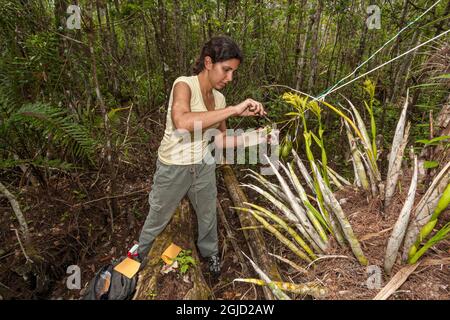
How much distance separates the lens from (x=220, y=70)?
1848 millimetres

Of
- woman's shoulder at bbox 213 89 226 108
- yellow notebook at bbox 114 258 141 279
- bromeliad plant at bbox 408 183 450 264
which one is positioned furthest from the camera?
woman's shoulder at bbox 213 89 226 108

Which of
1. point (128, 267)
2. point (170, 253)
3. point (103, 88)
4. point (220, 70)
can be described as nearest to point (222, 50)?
point (220, 70)

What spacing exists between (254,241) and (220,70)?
1396 millimetres

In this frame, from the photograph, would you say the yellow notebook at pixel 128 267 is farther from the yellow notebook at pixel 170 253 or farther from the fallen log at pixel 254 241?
the fallen log at pixel 254 241

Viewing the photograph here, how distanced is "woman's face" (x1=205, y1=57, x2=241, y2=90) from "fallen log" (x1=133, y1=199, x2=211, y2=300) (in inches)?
47.5

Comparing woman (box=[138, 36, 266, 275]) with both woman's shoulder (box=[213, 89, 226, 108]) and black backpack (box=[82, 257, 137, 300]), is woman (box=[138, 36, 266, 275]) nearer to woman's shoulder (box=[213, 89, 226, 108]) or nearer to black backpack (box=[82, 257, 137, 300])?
woman's shoulder (box=[213, 89, 226, 108])

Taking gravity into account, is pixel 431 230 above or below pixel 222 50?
below

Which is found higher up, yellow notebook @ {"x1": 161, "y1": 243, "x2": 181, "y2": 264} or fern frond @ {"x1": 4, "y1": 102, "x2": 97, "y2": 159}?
fern frond @ {"x1": 4, "y1": 102, "x2": 97, "y2": 159}

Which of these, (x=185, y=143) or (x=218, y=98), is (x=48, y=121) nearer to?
(x=185, y=143)

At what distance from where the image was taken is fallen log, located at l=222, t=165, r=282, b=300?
1894mm

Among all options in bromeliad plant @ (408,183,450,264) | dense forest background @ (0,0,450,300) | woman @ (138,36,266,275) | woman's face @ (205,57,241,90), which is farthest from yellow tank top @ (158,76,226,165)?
bromeliad plant @ (408,183,450,264)

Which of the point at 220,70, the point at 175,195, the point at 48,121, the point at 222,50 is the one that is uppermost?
the point at 222,50

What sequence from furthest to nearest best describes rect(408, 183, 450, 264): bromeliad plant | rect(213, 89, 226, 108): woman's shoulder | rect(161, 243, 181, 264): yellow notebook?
1. rect(213, 89, 226, 108): woman's shoulder
2. rect(161, 243, 181, 264): yellow notebook
3. rect(408, 183, 450, 264): bromeliad plant

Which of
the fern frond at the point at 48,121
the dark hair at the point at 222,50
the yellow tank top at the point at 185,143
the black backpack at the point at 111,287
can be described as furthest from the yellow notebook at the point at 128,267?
the dark hair at the point at 222,50
